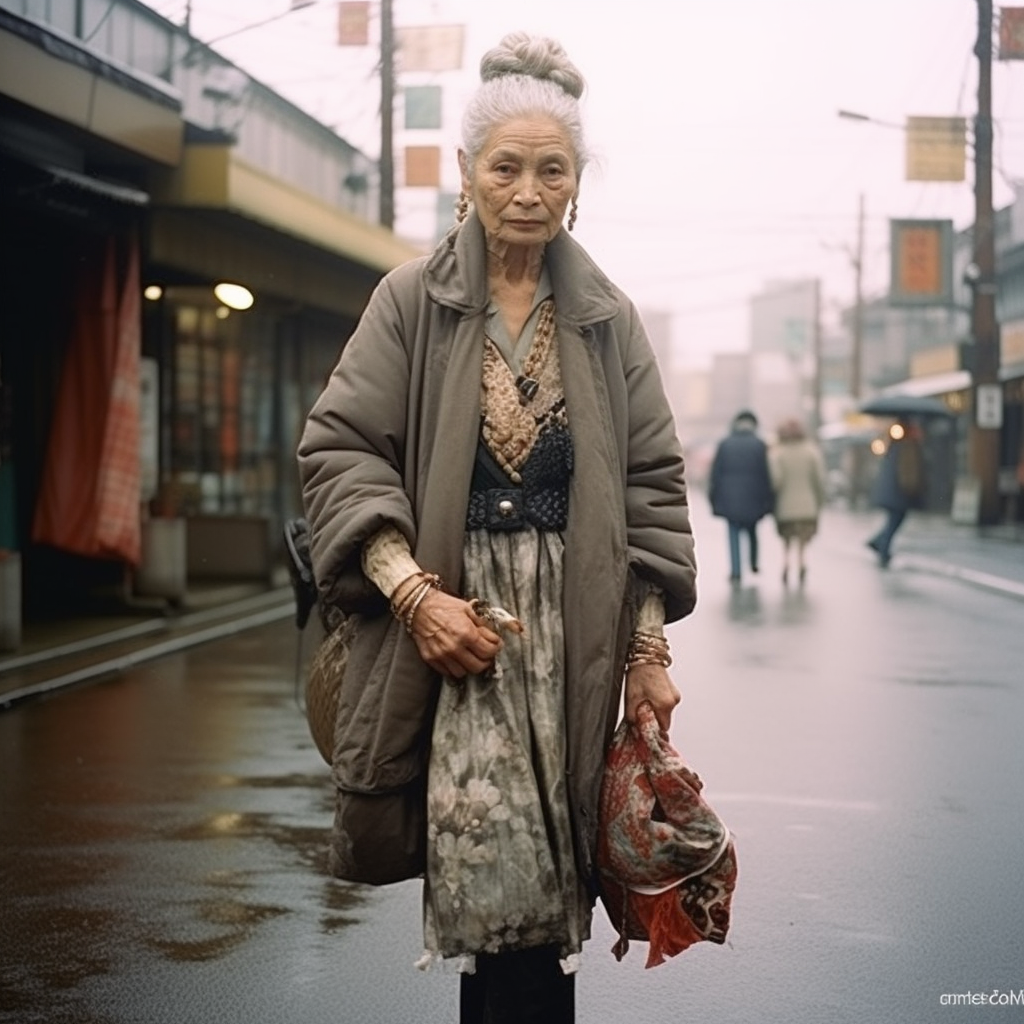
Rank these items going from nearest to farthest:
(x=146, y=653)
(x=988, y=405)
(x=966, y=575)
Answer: (x=146, y=653)
(x=966, y=575)
(x=988, y=405)

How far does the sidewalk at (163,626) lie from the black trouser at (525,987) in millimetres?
6637

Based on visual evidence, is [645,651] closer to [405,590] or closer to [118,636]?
[405,590]

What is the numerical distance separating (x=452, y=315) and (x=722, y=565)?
19831mm

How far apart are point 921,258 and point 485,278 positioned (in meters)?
28.5

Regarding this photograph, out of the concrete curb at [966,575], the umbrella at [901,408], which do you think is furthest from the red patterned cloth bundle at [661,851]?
the umbrella at [901,408]

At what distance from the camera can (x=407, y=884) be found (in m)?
5.52

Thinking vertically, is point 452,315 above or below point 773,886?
above

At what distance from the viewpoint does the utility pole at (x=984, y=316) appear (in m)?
28.7

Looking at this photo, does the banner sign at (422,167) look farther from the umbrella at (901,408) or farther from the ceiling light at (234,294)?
the ceiling light at (234,294)

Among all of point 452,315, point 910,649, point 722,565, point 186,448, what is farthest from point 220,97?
point 452,315

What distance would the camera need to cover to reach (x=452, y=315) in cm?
319

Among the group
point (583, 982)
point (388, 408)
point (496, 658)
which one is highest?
point (388, 408)

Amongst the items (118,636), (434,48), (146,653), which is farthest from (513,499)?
(434,48)

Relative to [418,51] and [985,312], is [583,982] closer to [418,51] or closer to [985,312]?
[418,51]
